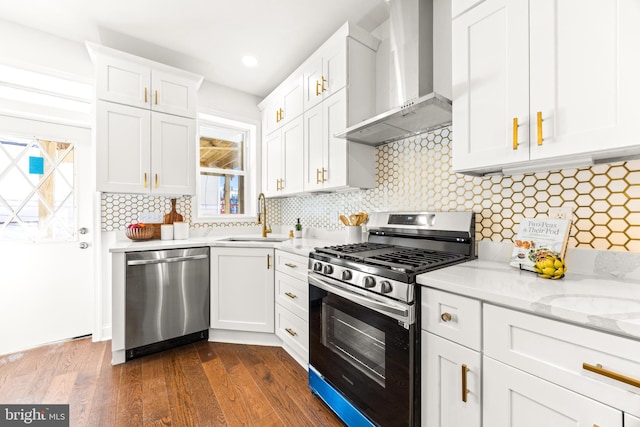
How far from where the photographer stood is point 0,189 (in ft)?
7.70

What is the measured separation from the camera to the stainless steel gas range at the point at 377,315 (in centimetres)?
121

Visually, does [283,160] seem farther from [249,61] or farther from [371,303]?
[371,303]

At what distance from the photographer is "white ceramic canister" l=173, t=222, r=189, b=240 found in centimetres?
282

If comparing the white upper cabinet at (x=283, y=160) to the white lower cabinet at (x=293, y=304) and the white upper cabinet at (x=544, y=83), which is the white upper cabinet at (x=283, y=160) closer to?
the white lower cabinet at (x=293, y=304)

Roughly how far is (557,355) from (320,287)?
1148 millimetres

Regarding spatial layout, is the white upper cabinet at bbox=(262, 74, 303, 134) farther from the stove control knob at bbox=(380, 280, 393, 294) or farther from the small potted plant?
the stove control knob at bbox=(380, 280, 393, 294)

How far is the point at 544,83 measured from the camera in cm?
111

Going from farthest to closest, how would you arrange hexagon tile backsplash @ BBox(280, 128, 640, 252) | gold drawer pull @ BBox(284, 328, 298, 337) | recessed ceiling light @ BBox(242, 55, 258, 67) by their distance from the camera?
recessed ceiling light @ BBox(242, 55, 258, 67) < gold drawer pull @ BBox(284, 328, 298, 337) < hexagon tile backsplash @ BBox(280, 128, 640, 252)

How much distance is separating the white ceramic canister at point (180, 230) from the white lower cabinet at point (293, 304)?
1118mm

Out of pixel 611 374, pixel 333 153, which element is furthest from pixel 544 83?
pixel 333 153

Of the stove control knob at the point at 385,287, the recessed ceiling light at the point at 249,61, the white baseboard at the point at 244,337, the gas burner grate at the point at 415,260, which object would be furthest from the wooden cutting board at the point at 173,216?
the stove control knob at the point at 385,287

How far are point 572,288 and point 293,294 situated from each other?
1.71 metres

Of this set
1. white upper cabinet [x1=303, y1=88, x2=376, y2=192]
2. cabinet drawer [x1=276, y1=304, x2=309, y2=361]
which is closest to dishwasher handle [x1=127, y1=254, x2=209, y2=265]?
cabinet drawer [x1=276, y1=304, x2=309, y2=361]

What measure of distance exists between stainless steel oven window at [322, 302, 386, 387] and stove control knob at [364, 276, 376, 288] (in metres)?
0.21
